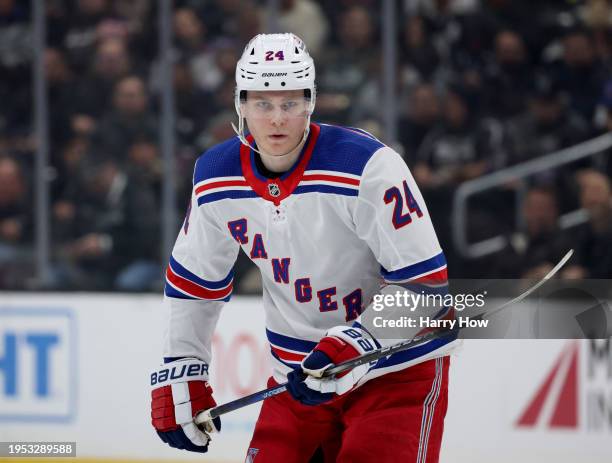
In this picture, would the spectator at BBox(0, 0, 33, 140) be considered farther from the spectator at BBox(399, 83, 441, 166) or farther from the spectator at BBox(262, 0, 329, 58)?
the spectator at BBox(399, 83, 441, 166)

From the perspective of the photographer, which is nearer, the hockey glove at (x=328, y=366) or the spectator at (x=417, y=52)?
the hockey glove at (x=328, y=366)

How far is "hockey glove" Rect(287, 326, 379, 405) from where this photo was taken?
232 centimetres

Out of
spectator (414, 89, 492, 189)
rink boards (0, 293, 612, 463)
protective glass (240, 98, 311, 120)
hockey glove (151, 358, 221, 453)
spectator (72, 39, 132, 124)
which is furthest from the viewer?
spectator (72, 39, 132, 124)

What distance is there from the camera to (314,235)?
2.45 m

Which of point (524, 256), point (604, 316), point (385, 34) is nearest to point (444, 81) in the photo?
point (385, 34)

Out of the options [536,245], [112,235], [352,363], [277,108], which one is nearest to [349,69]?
[536,245]

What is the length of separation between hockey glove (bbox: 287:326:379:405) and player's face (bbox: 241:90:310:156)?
40 centimetres

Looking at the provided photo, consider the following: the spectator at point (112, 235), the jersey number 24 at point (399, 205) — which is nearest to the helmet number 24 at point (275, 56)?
the jersey number 24 at point (399, 205)

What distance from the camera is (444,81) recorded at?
5.02 meters

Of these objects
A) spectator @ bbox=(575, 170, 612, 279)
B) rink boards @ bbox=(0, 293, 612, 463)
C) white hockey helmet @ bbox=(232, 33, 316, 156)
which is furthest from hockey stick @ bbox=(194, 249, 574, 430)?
spectator @ bbox=(575, 170, 612, 279)

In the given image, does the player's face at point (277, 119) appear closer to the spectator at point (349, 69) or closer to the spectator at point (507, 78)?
the spectator at point (349, 69)

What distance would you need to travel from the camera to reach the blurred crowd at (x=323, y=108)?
480 cm

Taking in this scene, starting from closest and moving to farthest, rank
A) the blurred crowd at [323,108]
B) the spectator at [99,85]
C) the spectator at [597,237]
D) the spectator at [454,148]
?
the spectator at [597,237] → the blurred crowd at [323,108] → the spectator at [454,148] → the spectator at [99,85]

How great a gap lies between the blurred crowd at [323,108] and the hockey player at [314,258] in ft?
6.67
